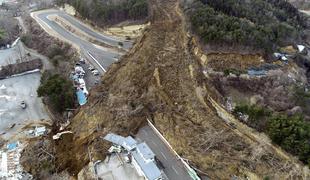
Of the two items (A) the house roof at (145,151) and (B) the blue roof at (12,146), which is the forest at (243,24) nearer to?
(A) the house roof at (145,151)

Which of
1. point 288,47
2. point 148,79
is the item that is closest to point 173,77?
point 148,79

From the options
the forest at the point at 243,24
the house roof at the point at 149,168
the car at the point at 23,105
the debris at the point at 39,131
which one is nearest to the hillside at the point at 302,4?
the forest at the point at 243,24

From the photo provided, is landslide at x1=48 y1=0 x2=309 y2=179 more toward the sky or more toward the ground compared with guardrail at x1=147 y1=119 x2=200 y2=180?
more toward the sky

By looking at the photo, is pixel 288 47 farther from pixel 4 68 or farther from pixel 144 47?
pixel 4 68

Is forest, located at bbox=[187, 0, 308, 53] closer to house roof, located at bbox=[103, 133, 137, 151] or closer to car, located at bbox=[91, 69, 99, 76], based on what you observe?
car, located at bbox=[91, 69, 99, 76]

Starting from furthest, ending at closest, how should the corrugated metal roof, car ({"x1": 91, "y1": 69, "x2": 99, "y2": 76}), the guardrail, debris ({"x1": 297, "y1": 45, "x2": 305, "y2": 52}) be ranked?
car ({"x1": 91, "y1": 69, "x2": 99, "y2": 76}) → debris ({"x1": 297, "y1": 45, "x2": 305, "y2": 52}) → the corrugated metal roof → the guardrail

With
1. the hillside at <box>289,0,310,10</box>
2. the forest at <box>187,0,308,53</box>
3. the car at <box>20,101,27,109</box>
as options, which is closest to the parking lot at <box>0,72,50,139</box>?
the car at <box>20,101,27,109</box>

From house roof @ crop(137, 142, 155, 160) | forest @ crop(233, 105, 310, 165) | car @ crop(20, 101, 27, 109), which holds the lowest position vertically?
car @ crop(20, 101, 27, 109)
